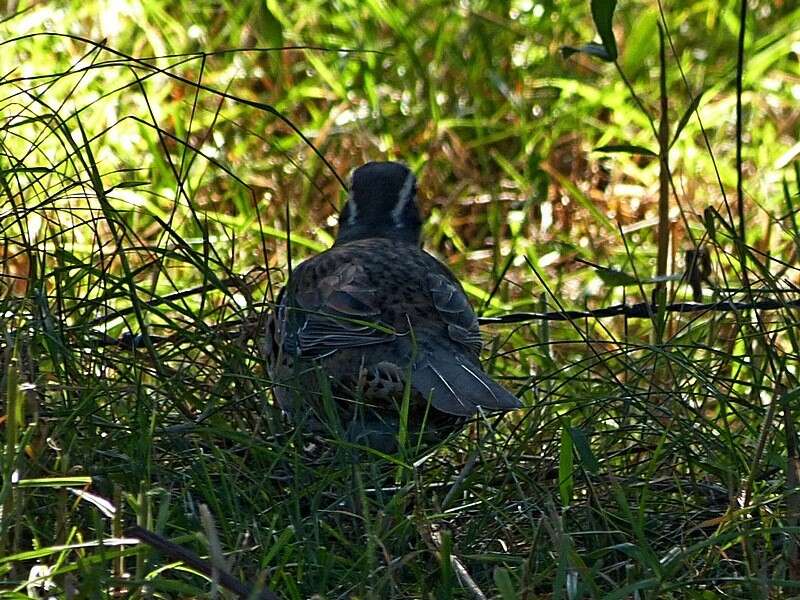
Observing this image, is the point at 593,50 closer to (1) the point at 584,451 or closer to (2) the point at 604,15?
(2) the point at 604,15

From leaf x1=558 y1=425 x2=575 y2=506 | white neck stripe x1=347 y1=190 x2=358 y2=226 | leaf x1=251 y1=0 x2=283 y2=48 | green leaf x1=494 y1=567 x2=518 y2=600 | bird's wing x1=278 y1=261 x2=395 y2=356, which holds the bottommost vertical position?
→ green leaf x1=494 y1=567 x2=518 y2=600

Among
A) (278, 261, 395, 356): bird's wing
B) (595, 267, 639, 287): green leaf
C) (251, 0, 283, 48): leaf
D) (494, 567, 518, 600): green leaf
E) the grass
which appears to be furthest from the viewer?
(251, 0, 283, 48): leaf

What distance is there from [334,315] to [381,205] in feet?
3.74

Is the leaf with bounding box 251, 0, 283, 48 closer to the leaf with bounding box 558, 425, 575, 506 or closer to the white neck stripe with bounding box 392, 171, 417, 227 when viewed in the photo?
the white neck stripe with bounding box 392, 171, 417, 227

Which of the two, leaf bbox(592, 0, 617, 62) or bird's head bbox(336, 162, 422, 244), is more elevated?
leaf bbox(592, 0, 617, 62)

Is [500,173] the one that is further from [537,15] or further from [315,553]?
[315,553]

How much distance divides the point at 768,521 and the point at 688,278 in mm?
1262

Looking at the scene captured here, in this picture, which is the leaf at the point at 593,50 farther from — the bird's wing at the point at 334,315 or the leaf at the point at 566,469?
the leaf at the point at 566,469

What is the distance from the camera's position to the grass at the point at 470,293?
3.11 meters

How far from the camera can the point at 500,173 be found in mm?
7266

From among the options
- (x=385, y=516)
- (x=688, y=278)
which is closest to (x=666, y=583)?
(x=385, y=516)

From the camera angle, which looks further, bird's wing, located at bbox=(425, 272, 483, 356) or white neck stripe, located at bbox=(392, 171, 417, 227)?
white neck stripe, located at bbox=(392, 171, 417, 227)

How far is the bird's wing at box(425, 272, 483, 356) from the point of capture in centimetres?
416

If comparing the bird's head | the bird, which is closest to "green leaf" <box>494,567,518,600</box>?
the bird
